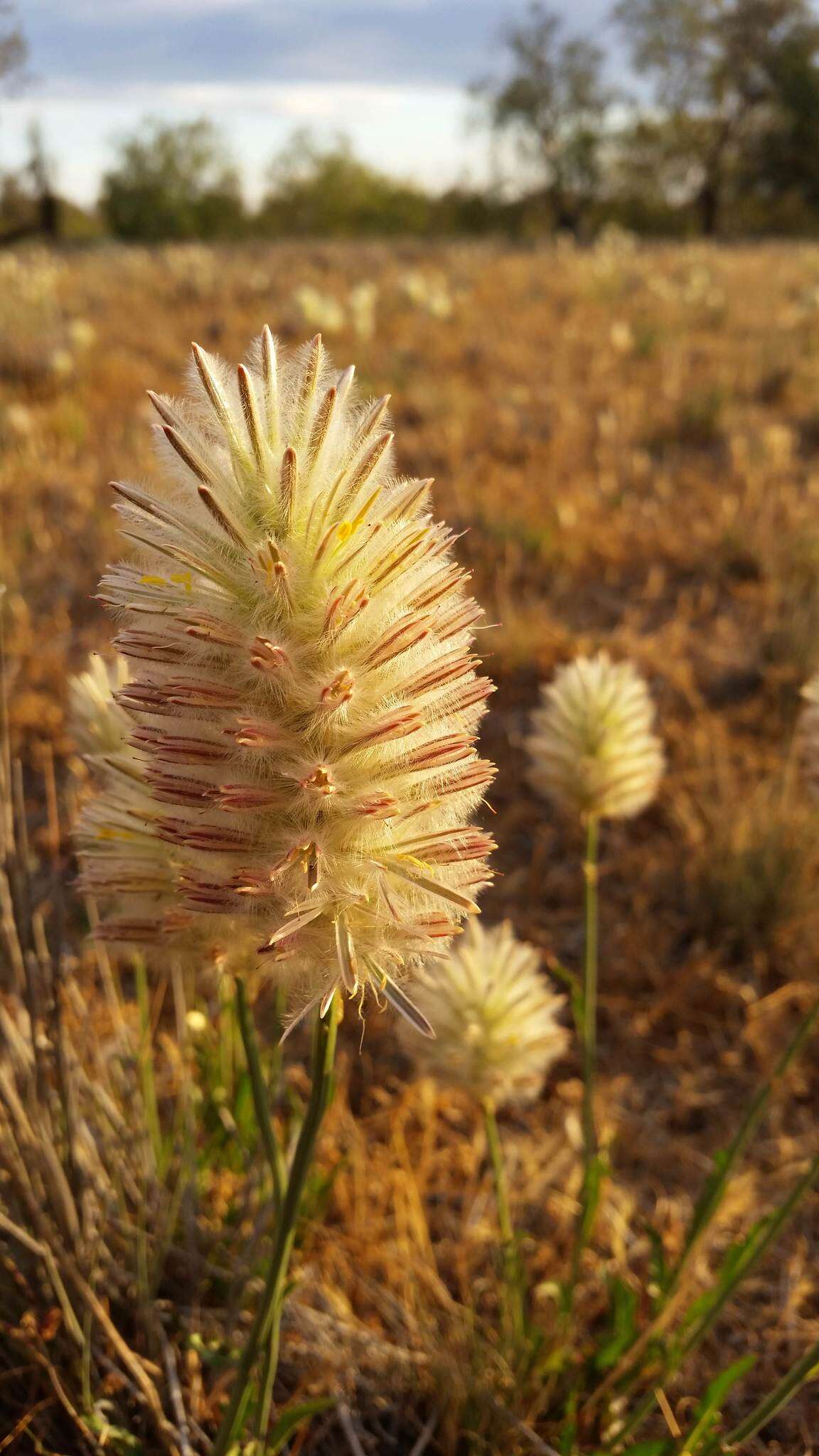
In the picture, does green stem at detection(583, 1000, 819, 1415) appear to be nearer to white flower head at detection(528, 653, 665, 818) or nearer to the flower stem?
the flower stem

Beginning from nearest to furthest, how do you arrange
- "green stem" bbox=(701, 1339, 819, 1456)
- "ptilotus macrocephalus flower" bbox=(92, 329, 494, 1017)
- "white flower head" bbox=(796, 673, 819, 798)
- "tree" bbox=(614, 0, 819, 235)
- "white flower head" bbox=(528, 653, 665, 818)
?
1. "ptilotus macrocephalus flower" bbox=(92, 329, 494, 1017)
2. "green stem" bbox=(701, 1339, 819, 1456)
3. "white flower head" bbox=(796, 673, 819, 798)
4. "white flower head" bbox=(528, 653, 665, 818)
5. "tree" bbox=(614, 0, 819, 235)

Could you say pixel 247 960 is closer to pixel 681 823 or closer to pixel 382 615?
pixel 382 615

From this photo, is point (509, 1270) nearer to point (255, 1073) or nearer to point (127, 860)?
point (255, 1073)

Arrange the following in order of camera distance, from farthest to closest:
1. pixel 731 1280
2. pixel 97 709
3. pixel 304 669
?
pixel 97 709 → pixel 731 1280 → pixel 304 669

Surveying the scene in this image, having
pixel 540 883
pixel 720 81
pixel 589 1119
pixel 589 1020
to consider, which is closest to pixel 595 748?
pixel 589 1020

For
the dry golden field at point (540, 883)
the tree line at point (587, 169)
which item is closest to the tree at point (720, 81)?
the tree line at point (587, 169)

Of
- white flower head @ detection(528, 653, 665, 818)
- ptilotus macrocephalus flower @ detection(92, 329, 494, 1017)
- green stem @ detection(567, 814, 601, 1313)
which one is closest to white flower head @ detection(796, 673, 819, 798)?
white flower head @ detection(528, 653, 665, 818)
